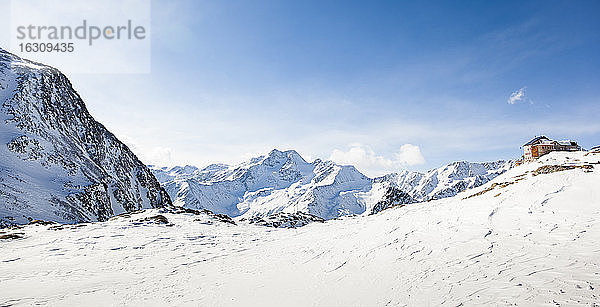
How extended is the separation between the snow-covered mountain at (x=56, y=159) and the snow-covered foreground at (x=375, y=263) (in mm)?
41252

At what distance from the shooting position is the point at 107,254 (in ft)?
52.9

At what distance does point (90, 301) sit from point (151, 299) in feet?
6.32

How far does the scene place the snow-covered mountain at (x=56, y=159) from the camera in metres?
50.0

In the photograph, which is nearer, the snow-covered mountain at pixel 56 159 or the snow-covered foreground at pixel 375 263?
the snow-covered foreground at pixel 375 263

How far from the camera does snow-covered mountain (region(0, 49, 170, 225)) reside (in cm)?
5000

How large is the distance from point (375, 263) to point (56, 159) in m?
80.4

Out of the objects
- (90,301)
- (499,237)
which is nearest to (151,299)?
(90,301)

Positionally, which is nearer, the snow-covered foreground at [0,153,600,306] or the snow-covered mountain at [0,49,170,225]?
the snow-covered foreground at [0,153,600,306]

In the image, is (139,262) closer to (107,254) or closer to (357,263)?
(107,254)

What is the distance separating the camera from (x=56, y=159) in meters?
64.6

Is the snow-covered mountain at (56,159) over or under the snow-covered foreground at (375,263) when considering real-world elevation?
over

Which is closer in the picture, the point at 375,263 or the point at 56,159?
the point at 375,263

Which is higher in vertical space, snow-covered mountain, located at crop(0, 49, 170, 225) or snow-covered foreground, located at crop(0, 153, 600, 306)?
snow-covered mountain, located at crop(0, 49, 170, 225)

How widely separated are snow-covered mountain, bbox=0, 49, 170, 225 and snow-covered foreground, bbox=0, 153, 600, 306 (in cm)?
4125
